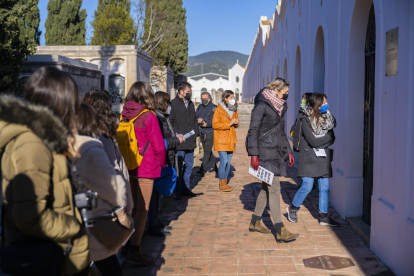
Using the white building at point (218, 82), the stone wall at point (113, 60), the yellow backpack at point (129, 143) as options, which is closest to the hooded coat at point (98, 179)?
the yellow backpack at point (129, 143)

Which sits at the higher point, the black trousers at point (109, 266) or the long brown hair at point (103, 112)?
the long brown hair at point (103, 112)

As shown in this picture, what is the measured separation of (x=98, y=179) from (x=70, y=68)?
13.9m

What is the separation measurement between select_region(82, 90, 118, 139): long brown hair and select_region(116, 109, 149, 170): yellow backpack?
2.05 ft

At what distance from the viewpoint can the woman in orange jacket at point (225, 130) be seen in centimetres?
809

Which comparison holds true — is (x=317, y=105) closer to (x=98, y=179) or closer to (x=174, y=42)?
(x=98, y=179)

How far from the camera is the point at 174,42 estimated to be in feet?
145

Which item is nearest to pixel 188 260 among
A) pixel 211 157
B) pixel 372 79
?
pixel 372 79

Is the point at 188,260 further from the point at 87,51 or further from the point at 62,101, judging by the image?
the point at 87,51

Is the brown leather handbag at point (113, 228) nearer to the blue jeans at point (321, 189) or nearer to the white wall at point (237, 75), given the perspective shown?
the blue jeans at point (321, 189)

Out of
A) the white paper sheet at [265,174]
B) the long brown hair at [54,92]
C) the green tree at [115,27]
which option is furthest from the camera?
the green tree at [115,27]

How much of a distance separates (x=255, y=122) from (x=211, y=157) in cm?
556

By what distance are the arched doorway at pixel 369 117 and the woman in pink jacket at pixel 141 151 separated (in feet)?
9.66

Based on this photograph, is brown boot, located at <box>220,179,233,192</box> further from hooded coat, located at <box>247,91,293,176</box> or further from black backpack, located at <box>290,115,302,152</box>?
hooded coat, located at <box>247,91,293,176</box>

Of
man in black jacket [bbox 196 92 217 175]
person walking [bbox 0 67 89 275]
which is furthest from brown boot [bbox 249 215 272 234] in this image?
man in black jacket [bbox 196 92 217 175]
